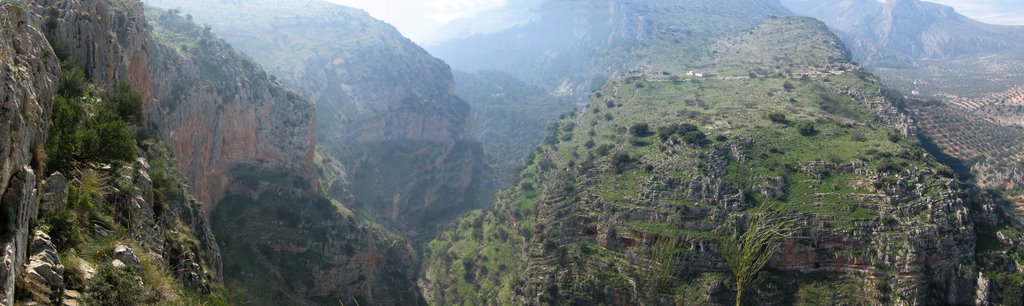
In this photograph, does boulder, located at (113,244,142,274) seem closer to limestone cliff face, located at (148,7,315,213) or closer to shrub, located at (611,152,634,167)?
limestone cliff face, located at (148,7,315,213)

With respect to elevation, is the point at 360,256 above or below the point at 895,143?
below

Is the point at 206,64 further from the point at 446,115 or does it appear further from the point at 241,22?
the point at 241,22

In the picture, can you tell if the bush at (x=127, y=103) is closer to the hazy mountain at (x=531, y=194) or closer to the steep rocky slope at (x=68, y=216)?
the hazy mountain at (x=531, y=194)

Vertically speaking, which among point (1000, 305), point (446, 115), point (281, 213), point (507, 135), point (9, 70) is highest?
point (9, 70)

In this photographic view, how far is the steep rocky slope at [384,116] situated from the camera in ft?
456

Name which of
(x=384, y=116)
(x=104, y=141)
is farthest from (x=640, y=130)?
(x=384, y=116)

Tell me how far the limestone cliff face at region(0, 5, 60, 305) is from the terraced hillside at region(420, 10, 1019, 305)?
1969 centimetres

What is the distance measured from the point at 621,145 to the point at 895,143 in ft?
92.8

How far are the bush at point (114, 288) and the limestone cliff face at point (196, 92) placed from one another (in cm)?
2048

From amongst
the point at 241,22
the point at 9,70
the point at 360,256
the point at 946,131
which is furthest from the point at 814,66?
the point at 241,22

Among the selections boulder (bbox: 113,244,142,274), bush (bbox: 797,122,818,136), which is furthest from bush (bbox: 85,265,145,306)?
bush (bbox: 797,122,818,136)

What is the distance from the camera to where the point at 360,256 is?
7388cm

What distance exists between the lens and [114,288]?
47.1ft

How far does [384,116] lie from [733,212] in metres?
111
